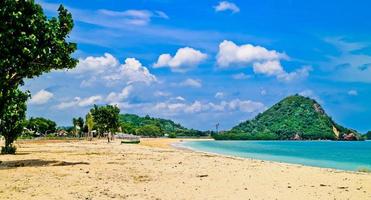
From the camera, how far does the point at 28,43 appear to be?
1107 inches

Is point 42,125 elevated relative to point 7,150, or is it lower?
elevated

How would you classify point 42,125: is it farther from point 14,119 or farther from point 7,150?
point 14,119

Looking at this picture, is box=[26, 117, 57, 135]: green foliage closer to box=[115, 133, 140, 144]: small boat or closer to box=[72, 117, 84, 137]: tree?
box=[72, 117, 84, 137]: tree

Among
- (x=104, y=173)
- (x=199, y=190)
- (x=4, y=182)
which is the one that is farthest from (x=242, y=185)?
(x=4, y=182)

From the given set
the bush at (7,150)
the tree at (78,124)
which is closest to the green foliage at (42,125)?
the tree at (78,124)

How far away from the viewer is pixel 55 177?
2450 centimetres

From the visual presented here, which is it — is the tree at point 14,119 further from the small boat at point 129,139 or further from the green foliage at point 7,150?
the small boat at point 129,139

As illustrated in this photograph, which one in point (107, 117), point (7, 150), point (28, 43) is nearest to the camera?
point (28, 43)

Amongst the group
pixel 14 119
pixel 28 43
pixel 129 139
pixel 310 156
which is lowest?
pixel 310 156

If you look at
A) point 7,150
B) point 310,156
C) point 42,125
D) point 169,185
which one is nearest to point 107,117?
point 310,156

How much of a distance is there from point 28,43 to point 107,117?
93581mm

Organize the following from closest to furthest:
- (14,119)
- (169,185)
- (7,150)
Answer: (169,185)
(14,119)
(7,150)

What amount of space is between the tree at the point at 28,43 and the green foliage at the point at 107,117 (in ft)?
290

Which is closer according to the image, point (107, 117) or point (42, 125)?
point (107, 117)
